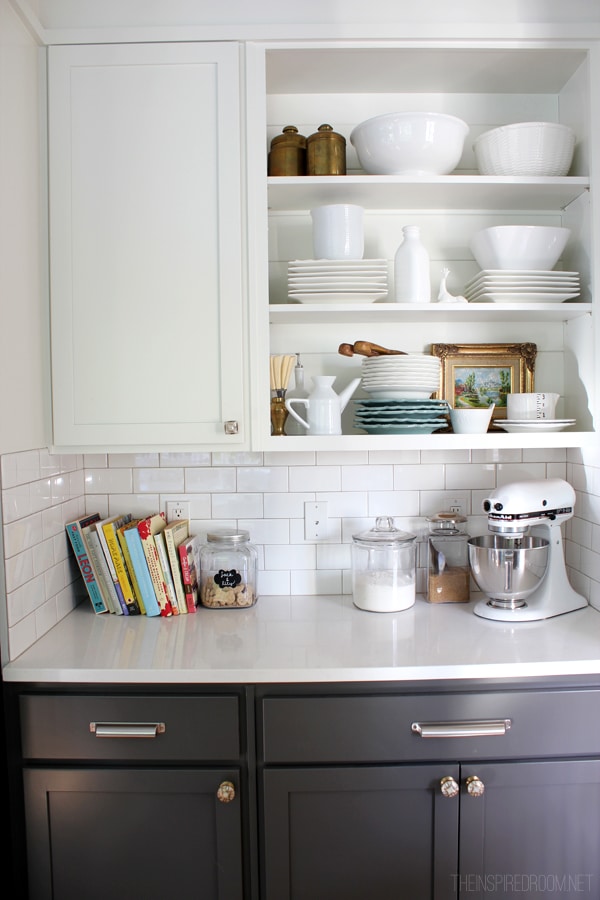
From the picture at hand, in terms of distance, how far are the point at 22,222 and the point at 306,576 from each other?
124 cm

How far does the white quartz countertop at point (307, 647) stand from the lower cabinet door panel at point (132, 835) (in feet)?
0.75

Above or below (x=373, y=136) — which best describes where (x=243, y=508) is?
below

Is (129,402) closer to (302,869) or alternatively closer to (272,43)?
(272,43)

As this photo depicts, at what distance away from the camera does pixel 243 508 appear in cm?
199

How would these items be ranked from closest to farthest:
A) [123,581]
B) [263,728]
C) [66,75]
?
[263,728], [66,75], [123,581]

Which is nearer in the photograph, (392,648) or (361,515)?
(392,648)

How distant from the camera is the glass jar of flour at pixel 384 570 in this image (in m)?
1.80

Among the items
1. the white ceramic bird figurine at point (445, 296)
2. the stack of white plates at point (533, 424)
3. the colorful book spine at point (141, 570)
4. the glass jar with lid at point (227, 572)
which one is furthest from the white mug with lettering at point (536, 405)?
the colorful book spine at point (141, 570)

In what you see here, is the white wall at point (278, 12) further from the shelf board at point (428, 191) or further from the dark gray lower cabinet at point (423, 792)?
the dark gray lower cabinet at point (423, 792)

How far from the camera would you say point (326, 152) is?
174 cm

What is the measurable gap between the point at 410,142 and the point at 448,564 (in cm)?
116

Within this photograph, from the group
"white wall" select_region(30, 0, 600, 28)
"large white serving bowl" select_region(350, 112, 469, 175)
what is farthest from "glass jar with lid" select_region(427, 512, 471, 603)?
"white wall" select_region(30, 0, 600, 28)

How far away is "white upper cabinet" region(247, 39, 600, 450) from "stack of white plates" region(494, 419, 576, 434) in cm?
3

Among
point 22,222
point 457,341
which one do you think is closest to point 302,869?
point 457,341
